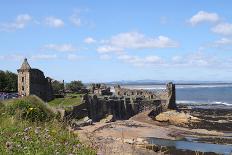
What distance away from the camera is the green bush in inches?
650

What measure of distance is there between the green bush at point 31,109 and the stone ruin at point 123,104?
38.9 meters

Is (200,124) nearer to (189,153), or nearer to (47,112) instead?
(189,153)

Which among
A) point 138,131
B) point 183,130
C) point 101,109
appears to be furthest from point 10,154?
point 101,109

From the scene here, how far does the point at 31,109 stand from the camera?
16.0 m

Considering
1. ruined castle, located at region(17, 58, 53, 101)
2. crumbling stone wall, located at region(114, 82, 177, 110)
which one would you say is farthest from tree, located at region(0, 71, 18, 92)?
crumbling stone wall, located at region(114, 82, 177, 110)

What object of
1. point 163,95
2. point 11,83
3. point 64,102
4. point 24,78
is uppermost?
point 24,78

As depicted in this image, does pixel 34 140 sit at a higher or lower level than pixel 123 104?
higher

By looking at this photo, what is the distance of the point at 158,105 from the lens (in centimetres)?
8919

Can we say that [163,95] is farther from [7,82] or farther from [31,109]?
[31,109]

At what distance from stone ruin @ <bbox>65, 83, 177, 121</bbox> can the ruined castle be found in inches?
235

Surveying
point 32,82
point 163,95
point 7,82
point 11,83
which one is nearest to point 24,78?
point 32,82

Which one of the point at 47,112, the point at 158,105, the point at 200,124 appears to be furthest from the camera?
the point at 158,105

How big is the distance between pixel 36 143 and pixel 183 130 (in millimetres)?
52414

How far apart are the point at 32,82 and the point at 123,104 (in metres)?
20.1
